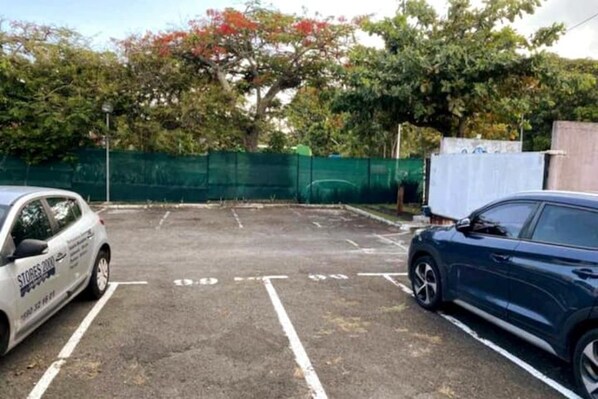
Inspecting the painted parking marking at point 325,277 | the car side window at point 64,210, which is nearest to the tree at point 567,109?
the painted parking marking at point 325,277

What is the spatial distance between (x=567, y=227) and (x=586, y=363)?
1089 mm

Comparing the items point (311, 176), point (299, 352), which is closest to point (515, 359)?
point (299, 352)

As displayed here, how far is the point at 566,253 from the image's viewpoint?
3836 millimetres

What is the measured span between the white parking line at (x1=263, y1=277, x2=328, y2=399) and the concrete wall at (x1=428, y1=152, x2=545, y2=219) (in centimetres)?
535

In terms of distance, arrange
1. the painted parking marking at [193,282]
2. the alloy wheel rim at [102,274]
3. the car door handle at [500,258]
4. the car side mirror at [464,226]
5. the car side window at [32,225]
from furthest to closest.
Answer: the painted parking marking at [193,282]
the alloy wheel rim at [102,274]
the car side mirror at [464,226]
the car door handle at [500,258]
the car side window at [32,225]

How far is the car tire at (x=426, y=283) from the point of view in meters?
5.70

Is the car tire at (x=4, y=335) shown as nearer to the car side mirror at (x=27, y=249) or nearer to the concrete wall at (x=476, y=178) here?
the car side mirror at (x=27, y=249)

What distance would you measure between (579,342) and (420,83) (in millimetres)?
11096

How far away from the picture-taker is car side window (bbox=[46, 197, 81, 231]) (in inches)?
207

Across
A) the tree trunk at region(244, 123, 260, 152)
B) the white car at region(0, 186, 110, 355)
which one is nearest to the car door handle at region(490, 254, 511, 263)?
the white car at region(0, 186, 110, 355)

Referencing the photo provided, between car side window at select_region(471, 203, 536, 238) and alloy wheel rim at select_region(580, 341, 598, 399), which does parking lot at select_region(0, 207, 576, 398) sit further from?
car side window at select_region(471, 203, 536, 238)

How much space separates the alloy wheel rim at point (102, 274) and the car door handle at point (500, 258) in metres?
4.73

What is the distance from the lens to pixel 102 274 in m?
6.31

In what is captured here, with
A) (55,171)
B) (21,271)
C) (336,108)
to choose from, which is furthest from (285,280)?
(55,171)
